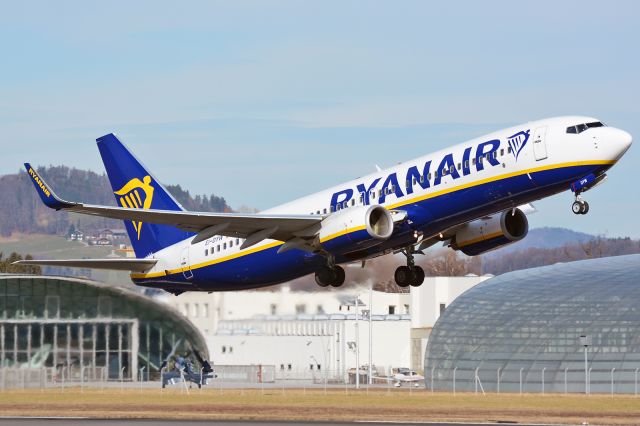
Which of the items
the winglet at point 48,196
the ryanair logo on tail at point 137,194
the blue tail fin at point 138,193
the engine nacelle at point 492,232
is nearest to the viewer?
the winglet at point 48,196

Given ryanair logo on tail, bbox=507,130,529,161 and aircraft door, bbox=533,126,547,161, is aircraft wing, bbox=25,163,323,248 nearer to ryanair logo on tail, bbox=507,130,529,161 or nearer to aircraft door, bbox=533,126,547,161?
ryanair logo on tail, bbox=507,130,529,161

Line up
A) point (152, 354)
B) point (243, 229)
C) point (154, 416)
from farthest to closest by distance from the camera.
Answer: point (152, 354)
point (154, 416)
point (243, 229)

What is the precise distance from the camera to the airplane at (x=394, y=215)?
47344 mm

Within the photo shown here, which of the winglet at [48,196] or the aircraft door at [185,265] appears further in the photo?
the aircraft door at [185,265]

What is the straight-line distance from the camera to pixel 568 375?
93.6 m

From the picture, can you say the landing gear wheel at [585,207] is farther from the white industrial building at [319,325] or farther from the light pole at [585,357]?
the light pole at [585,357]

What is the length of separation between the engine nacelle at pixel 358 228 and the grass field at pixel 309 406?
28.5 feet

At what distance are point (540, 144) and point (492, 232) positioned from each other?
779cm

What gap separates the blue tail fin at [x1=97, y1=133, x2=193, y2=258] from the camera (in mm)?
61781

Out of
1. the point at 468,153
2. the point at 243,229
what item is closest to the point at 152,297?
the point at 243,229

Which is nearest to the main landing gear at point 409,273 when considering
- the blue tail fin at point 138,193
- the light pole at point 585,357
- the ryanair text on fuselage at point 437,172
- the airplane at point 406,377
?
the ryanair text on fuselage at point 437,172

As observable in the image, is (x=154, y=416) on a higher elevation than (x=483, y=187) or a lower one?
lower

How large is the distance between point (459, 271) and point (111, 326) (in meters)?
66.1

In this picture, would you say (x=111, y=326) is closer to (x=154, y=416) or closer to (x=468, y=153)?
(x=154, y=416)
